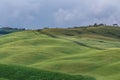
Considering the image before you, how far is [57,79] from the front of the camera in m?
39.9

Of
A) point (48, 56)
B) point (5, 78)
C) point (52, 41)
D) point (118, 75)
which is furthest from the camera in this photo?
point (52, 41)

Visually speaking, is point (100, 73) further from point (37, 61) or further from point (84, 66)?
point (37, 61)

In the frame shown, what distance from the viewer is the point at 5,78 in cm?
3928

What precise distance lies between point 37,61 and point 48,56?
520 cm

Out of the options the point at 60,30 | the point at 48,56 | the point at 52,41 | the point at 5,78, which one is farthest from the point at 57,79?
the point at 60,30

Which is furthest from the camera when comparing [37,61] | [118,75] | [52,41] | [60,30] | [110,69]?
[60,30]

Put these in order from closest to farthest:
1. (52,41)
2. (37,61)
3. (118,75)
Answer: (118,75)
(37,61)
(52,41)

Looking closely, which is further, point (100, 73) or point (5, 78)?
point (100, 73)

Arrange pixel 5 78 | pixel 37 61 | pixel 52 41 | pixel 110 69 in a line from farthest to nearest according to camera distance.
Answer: pixel 52 41 < pixel 37 61 < pixel 110 69 < pixel 5 78

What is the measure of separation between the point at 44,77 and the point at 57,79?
4.36 ft

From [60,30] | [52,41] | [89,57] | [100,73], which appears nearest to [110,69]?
[100,73]

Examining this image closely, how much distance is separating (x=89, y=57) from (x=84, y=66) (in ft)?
36.6

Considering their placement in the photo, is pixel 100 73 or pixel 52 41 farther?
pixel 52 41

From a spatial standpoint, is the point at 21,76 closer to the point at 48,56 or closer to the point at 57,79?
the point at 57,79
